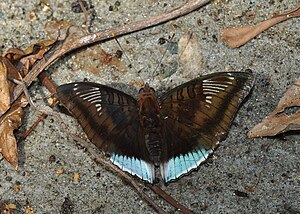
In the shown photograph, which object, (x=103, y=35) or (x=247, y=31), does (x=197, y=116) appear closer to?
(x=247, y=31)

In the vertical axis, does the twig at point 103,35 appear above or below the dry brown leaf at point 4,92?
above

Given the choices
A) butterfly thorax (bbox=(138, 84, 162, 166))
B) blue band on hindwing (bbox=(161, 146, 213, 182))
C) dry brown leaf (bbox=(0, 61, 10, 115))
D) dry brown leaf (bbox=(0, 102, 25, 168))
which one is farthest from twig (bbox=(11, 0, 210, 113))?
blue band on hindwing (bbox=(161, 146, 213, 182))

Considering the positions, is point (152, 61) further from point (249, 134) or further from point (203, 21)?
point (249, 134)

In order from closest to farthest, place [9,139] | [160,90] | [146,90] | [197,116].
A: [197,116] < [146,90] < [9,139] < [160,90]

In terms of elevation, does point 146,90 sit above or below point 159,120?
above

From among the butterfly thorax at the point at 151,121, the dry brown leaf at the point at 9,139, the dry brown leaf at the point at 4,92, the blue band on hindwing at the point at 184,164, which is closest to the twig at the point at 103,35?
the dry brown leaf at the point at 4,92

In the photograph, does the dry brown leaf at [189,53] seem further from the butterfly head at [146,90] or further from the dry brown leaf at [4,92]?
the dry brown leaf at [4,92]

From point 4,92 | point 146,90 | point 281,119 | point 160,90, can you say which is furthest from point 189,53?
point 4,92
